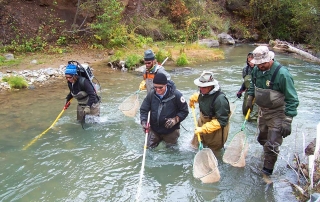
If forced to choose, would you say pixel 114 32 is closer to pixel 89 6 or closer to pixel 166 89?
pixel 89 6

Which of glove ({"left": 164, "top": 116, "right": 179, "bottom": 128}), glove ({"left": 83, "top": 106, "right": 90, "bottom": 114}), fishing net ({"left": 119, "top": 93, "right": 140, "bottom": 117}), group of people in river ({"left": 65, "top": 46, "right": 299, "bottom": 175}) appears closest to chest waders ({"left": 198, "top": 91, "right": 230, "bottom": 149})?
group of people in river ({"left": 65, "top": 46, "right": 299, "bottom": 175})

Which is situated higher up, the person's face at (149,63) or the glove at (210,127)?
the person's face at (149,63)

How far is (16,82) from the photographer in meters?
10.3

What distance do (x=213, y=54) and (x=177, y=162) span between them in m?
12.0

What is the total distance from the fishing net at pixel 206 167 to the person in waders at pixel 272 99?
89 centimetres

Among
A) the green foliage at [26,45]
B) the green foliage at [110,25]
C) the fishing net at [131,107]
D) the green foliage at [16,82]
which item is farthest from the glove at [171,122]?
the green foliage at [26,45]

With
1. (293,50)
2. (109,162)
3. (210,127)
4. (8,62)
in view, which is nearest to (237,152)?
(210,127)

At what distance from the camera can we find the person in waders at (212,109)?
476 cm

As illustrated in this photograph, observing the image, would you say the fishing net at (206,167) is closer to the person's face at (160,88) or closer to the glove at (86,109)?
the person's face at (160,88)

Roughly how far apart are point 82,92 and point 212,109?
2.99m

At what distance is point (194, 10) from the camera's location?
22.7 metres

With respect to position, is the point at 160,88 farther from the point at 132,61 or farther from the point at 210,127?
the point at 132,61

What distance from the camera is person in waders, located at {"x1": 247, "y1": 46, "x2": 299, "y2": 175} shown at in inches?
169

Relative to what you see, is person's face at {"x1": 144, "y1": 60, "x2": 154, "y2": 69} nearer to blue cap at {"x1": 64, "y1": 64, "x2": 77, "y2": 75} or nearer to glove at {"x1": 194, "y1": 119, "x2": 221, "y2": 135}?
blue cap at {"x1": 64, "y1": 64, "x2": 77, "y2": 75}
